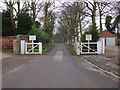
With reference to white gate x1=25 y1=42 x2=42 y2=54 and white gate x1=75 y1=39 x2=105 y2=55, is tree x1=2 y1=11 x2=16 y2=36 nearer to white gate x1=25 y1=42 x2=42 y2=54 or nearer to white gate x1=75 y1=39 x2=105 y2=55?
white gate x1=25 y1=42 x2=42 y2=54

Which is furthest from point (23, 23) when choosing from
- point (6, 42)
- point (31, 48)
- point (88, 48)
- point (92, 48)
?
point (88, 48)

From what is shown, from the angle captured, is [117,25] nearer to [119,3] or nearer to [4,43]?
[119,3]

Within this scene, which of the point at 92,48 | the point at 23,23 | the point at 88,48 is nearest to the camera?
the point at 88,48

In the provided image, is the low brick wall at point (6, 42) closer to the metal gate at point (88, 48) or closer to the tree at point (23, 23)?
the tree at point (23, 23)

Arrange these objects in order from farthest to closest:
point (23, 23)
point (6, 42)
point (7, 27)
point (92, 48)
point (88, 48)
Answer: point (23, 23) → point (7, 27) → point (6, 42) → point (92, 48) → point (88, 48)

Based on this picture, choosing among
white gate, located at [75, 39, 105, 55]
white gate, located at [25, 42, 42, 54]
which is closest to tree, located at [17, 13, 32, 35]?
white gate, located at [25, 42, 42, 54]

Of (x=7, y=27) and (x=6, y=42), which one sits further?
(x=7, y=27)

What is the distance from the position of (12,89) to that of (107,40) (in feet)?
142

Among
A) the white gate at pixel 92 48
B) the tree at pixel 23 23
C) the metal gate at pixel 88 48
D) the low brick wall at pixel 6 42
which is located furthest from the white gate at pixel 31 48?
the tree at pixel 23 23

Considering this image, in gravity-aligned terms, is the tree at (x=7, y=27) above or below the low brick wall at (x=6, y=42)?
above

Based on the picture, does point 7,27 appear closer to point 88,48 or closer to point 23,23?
point 23,23

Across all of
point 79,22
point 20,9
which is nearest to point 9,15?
point 20,9

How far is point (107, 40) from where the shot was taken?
156ft

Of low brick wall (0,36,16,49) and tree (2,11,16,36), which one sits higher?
tree (2,11,16,36)
